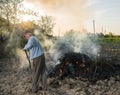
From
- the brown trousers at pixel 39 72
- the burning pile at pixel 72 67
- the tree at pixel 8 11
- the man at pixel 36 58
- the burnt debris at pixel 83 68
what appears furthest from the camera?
the tree at pixel 8 11

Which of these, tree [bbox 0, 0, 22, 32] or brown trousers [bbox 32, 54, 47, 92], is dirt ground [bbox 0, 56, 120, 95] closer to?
brown trousers [bbox 32, 54, 47, 92]

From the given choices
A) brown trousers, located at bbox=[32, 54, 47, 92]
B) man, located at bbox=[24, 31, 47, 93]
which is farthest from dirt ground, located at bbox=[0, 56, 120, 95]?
man, located at bbox=[24, 31, 47, 93]

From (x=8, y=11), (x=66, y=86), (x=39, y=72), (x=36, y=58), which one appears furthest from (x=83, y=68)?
(x=8, y=11)

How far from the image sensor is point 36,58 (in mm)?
9180

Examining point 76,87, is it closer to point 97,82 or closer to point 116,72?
point 97,82

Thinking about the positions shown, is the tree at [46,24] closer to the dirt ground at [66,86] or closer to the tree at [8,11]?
the tree at [8,11]

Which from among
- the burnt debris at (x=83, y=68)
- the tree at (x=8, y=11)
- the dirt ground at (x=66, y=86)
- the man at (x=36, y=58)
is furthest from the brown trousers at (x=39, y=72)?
the tree at (x=8, y=11)

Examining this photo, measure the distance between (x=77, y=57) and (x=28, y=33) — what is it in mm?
3402

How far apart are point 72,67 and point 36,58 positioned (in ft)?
9.09

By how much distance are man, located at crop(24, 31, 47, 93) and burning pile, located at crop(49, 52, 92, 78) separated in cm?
185

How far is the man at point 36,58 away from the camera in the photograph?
30.0 ft

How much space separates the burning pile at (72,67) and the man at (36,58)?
1852 mm

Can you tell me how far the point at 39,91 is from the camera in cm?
961

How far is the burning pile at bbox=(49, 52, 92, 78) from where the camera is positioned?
11.4 m
